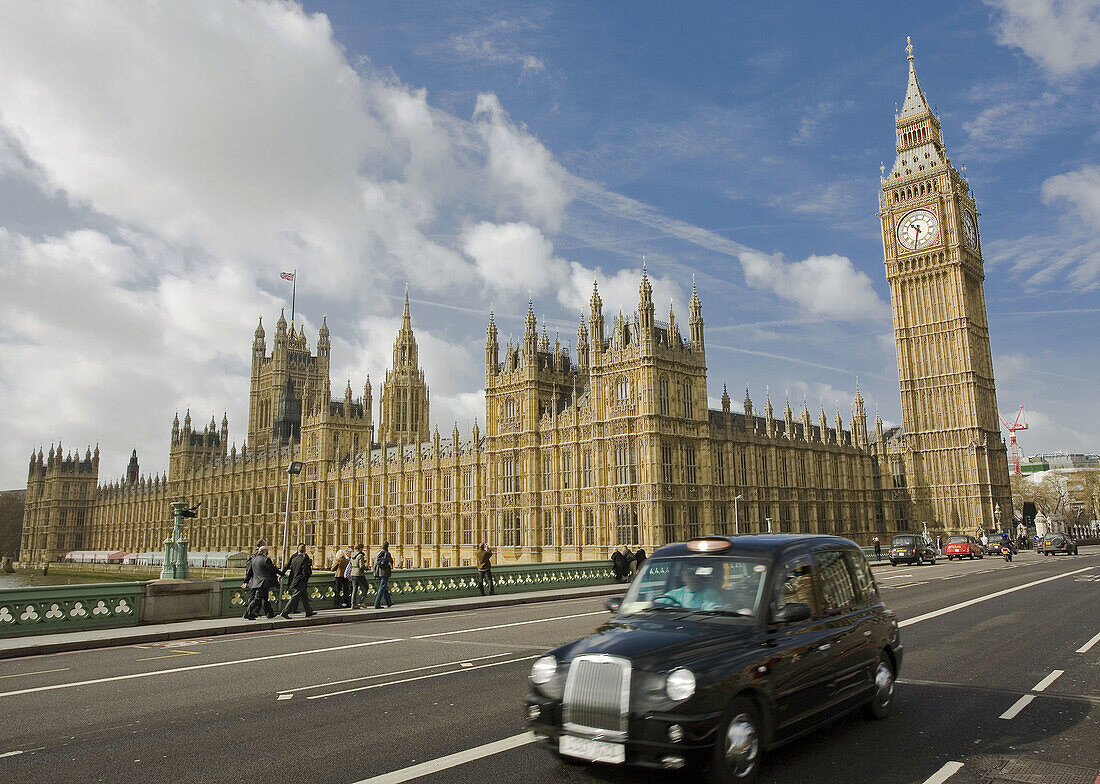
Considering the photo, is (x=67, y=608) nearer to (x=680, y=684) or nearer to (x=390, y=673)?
(x=390, y=673)

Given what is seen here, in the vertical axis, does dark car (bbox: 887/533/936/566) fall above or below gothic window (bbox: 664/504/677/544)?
below

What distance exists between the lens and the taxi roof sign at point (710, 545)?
7.39 metres

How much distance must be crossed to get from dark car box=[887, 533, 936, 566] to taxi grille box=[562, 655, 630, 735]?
47255 mm

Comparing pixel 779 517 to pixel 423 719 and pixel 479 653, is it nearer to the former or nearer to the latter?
pixel 479 653

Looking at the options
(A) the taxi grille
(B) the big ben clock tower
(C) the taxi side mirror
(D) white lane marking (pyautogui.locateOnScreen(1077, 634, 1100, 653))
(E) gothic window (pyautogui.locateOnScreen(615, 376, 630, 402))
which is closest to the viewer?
(A) the taxi grille

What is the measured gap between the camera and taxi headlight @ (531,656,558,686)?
6.34 metres

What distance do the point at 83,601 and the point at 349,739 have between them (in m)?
13.6

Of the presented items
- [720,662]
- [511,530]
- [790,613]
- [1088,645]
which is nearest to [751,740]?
[720,662]

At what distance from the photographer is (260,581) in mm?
20047

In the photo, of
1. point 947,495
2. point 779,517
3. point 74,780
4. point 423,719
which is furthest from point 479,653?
point 947,495

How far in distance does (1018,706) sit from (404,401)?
8917 cm

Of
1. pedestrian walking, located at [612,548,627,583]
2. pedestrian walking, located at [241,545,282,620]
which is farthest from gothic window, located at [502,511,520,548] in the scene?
pedestrian walking, located at [241,545,282,620]

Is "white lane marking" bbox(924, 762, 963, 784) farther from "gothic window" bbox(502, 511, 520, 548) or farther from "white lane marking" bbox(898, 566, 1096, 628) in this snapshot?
"gothic window" bbox(502, 511, 520, 548)

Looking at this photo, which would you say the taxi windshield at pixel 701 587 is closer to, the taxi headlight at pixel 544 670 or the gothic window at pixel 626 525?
the taxi headlight at pixel 544 670
